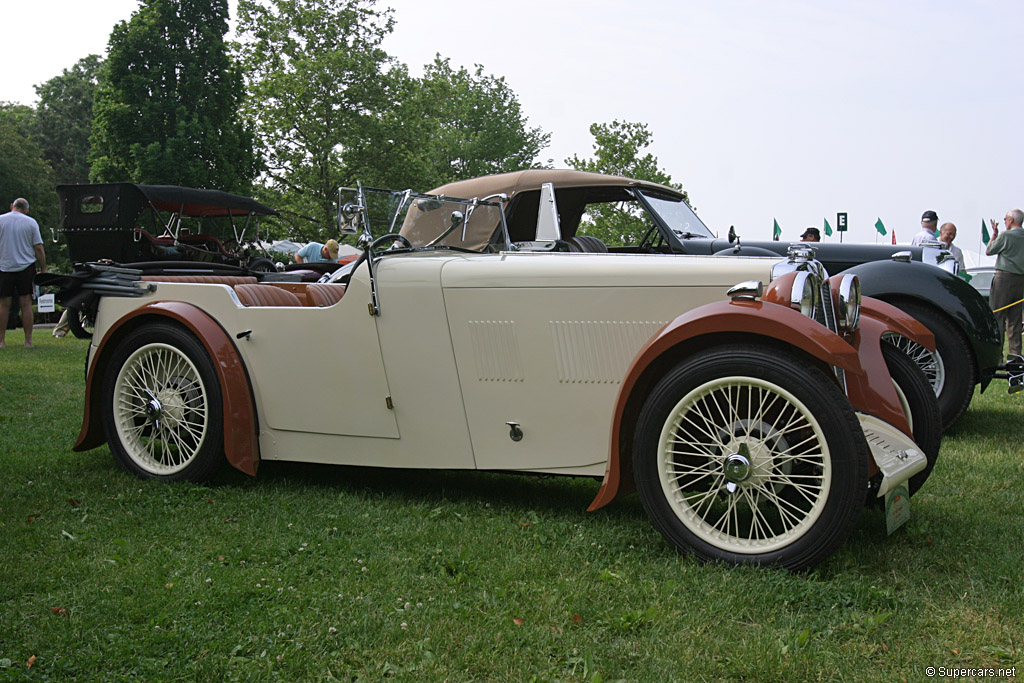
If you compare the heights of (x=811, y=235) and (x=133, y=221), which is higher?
(x=133, y=221)

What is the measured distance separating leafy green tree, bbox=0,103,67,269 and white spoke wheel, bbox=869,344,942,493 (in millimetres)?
37588

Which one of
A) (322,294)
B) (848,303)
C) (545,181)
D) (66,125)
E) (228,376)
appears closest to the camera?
(848,303)

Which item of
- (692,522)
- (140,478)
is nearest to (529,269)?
(692,522)

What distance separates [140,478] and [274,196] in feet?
90.4

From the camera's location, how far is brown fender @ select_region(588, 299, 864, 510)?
2.79 meters

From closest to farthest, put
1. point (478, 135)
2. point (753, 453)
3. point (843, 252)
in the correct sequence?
point (753, 453) → point (843, 252) → point (478, 135)

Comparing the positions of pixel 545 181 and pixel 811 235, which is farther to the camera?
pixel 811 235

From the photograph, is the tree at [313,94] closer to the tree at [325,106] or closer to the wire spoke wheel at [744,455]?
the tree at [325,106]

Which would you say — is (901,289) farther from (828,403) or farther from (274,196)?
(274,196)

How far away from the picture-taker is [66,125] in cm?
4678

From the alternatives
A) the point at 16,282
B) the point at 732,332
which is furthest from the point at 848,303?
the point at 16,282

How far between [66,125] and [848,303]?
5259 centimetres

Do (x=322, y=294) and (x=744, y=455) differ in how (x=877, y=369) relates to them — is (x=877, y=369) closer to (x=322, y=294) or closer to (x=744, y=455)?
(x=744, y=455)

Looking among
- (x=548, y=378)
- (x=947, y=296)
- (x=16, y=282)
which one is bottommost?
(x=947, y=296)
